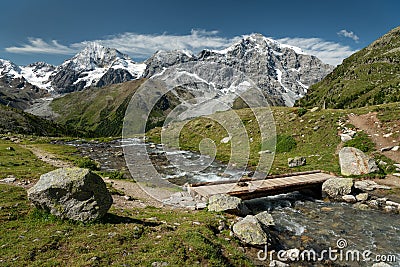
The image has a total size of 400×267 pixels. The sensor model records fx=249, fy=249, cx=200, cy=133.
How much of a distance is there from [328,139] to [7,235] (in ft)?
145

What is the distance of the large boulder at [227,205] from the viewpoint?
757 inches

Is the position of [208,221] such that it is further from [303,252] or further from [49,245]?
[49,245]

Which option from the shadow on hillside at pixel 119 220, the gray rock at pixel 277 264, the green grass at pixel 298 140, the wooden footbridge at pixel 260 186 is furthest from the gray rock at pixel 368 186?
the shadow on hillside at pixel 119 220

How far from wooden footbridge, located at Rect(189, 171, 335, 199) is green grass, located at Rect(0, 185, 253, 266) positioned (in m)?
8.50

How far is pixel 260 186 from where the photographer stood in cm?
2508

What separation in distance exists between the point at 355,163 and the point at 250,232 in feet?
73.7

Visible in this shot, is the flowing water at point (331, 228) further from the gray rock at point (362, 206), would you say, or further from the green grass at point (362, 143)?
the green grass at point (362, 143)

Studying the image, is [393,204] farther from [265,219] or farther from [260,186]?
[265,219]

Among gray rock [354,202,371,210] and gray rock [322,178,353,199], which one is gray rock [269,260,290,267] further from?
gray rock [322,178,353,199]

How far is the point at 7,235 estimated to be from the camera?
1092cm

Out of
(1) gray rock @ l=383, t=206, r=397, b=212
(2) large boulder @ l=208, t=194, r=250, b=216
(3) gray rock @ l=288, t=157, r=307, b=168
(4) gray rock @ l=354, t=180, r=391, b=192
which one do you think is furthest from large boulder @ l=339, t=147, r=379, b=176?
(2) large boulder @ l=208, t=194, r=250, b=216

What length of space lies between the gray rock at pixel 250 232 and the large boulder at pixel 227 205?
3811mm

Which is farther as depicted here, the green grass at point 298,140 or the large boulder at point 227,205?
the green grass at point 298,140

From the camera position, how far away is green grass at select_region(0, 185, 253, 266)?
31.9 feet
